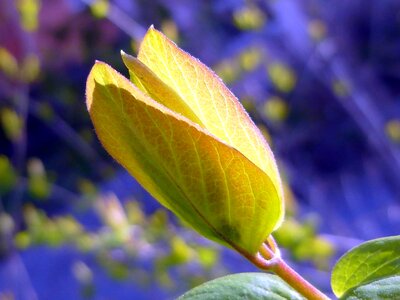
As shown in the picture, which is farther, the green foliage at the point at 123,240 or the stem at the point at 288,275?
the green foliage at the point at 123,240

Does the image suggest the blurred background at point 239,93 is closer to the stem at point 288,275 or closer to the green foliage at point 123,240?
the green foliage at point 123,240

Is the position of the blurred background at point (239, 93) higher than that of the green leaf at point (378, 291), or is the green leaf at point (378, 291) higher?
the green leaf at point (378, 291)

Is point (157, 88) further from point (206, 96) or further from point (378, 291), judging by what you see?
point (378, 291)

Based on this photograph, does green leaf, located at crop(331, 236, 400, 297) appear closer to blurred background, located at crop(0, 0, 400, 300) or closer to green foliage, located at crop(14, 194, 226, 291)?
green foliage, located at crop(14, 194, 226, 291)

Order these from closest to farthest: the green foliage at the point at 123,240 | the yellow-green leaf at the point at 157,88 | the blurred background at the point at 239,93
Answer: the yellow-green leaf at the point at 157,88 < the green foliage at the point at 123,240 < the blurred background at the point at 239,93

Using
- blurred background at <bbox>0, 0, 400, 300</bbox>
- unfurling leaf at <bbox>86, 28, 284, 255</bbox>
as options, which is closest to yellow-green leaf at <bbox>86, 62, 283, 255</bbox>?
unfurling leaf at <bbox>86, 28, 284, 255</bbox>

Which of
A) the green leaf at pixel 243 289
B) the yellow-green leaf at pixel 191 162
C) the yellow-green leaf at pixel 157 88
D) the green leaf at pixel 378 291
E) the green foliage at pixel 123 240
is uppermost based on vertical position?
the yellow-green leaf at pixel 157 88

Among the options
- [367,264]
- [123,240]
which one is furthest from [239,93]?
[367,264]

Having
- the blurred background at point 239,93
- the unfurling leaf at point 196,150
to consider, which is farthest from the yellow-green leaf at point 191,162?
the blurred background at point 239,93
